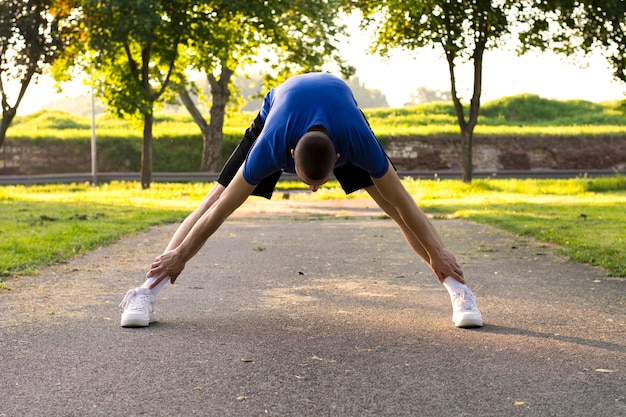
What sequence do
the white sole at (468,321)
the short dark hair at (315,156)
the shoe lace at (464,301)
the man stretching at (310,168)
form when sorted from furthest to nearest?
the shoe lace at (464,301), the white sole at (468,321), the man stretching at (310,168), the short dark hair at (315,156)

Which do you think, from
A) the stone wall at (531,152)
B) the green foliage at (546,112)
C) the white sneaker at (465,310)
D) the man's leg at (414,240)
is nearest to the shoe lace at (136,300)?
the man's leg at (414,240)

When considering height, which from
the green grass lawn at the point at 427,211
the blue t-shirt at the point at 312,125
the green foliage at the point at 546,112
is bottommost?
the green grass lawn at the point at 427,211

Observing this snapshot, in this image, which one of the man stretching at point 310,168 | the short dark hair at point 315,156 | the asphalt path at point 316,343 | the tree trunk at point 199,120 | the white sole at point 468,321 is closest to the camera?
the asphalt path at point 316,343

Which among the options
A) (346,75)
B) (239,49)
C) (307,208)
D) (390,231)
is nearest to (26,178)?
(239,49)

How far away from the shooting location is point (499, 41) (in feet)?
84.5

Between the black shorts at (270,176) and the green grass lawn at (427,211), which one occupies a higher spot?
the black shorts at (270,176)

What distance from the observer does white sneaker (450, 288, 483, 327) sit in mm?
5926

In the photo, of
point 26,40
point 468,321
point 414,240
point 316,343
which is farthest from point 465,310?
point 26,40

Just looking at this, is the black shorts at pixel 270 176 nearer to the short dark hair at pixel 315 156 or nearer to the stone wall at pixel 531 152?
the short dark hair at pixel 315 156

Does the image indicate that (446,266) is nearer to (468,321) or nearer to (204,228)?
(468,321)

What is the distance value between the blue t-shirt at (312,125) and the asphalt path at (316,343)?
1.07m

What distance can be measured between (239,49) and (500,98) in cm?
3090

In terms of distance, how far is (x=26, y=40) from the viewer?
23578mm

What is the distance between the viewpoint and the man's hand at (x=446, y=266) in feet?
20.0
